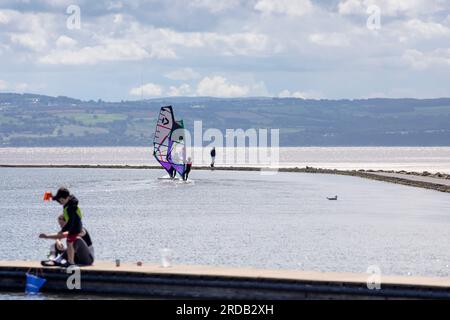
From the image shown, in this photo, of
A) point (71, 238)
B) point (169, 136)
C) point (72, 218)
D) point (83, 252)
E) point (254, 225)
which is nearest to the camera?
point (72, 218)

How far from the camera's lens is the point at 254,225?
179ft

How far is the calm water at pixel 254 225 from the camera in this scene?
3959 cm

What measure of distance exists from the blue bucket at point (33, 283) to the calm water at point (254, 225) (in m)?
9.97

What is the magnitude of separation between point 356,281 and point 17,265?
877 cm

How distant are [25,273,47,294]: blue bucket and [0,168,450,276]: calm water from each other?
9972 mm

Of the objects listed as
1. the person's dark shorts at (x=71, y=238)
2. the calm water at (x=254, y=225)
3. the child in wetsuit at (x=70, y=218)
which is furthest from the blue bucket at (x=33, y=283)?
the calm water at (x=254, y=225)

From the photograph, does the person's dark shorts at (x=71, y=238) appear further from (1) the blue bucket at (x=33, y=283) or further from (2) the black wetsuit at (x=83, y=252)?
(1) the blue bucket at (x=33, y=283)

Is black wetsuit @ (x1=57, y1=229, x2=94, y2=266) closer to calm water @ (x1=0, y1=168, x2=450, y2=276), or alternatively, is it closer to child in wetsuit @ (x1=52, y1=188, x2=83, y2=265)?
child in wetsuit @ (x1=52, y1=188, x2=83, y2=265)

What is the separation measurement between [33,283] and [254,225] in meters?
26.9

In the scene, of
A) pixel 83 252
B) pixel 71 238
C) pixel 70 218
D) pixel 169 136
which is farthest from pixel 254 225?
pixel 169 136

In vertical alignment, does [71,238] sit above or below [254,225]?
above

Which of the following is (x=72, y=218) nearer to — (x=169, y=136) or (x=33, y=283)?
(x=33, y=283)
